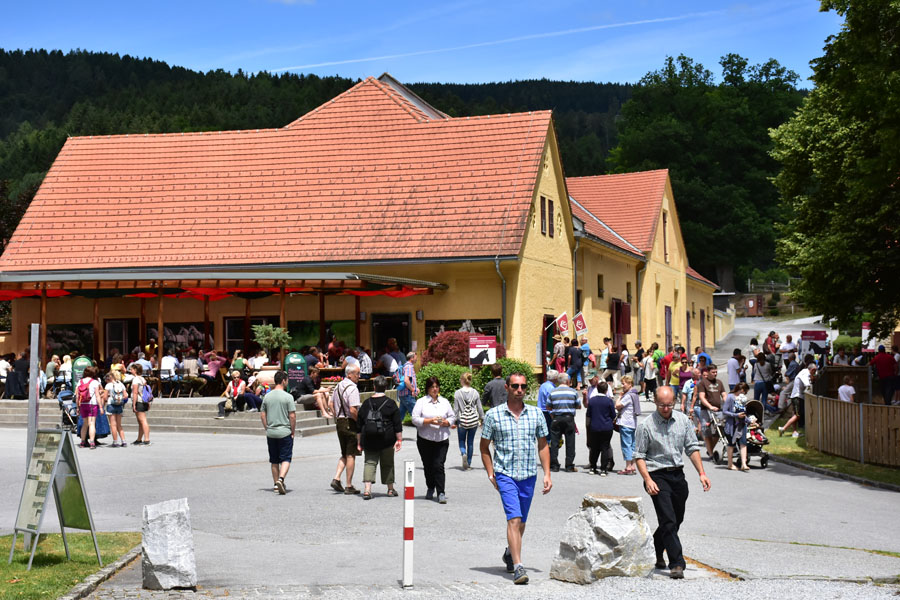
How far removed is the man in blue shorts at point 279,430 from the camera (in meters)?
15.7

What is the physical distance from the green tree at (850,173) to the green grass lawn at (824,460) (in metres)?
4.19

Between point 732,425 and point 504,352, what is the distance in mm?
12734

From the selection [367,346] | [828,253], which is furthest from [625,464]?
[367,346]

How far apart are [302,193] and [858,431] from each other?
70.3 ft

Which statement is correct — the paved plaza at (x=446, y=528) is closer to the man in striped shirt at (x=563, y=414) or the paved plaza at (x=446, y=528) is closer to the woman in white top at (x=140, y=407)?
the man in striped shirt at (x=563, y=414)

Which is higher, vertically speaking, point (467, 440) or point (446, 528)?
point (467, 440)

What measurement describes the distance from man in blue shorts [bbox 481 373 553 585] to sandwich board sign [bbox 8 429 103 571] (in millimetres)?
3707

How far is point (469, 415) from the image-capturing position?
17969 millimetres

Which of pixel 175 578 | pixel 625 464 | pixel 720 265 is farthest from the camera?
pixel 720 265

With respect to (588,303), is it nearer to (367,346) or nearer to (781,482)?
(367,346)

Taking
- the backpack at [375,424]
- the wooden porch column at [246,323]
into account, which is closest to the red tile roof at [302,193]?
the wooden porch column at [246,323]

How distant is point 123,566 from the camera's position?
413 inches

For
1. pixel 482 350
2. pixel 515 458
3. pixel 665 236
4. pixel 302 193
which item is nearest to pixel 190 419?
pixel 482 350

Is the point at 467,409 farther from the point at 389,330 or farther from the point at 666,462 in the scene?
the point at 389,330
